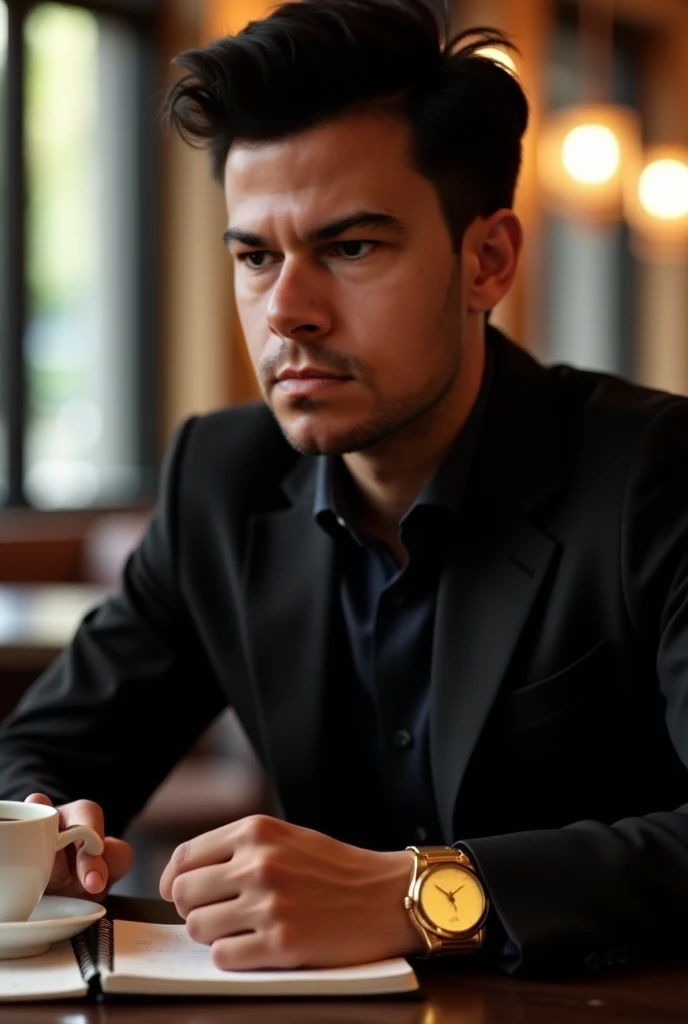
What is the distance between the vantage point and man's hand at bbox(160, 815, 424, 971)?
1.17 meters

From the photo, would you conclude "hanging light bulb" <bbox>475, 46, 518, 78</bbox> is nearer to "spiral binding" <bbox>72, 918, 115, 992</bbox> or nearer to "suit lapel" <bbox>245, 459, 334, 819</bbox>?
"suit lapel" <bbox>245, 459, 334, 819</bbox>

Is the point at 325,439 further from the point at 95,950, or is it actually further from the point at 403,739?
the point at 95,950

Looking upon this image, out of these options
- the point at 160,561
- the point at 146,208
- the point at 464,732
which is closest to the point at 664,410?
the point at 464,732

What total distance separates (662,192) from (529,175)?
2.68m

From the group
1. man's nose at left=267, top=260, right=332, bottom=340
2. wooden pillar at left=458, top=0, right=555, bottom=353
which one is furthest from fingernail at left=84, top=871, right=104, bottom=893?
wooden pillar at left=458, top=0, right=555, bottom=353

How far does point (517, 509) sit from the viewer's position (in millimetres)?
1753

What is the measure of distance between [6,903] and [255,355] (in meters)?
0.70

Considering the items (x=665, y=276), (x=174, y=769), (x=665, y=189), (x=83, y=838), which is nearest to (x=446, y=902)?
(x=83, y=838)

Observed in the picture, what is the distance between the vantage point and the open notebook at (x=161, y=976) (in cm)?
111

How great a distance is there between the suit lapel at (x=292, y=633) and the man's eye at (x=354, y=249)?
363mm

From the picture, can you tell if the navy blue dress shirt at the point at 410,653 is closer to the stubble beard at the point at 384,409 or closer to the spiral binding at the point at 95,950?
the stubble beard at the point at 384,409

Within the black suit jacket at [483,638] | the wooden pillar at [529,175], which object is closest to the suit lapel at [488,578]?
the black suit jacket at [483,638]

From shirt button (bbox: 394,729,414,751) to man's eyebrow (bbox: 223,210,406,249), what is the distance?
1.84 feet

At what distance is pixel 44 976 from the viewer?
1.15m
